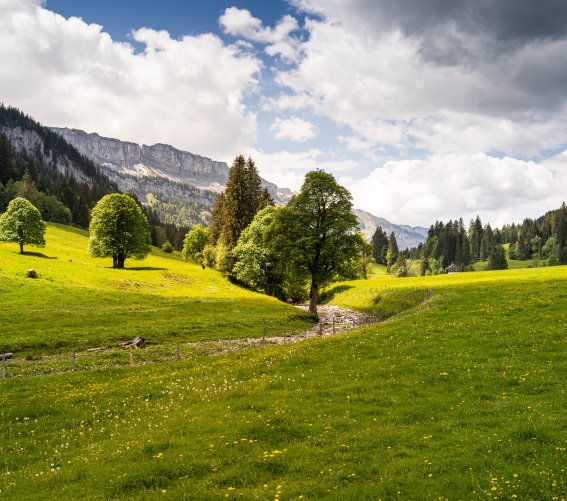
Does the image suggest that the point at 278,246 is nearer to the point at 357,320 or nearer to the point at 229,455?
the point at 357,320

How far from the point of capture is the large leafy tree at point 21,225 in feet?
293

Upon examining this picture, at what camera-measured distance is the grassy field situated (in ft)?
37.4

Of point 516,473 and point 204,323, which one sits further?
point 204,323

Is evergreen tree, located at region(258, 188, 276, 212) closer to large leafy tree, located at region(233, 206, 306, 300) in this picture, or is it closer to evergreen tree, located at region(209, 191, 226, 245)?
evergreen tree, located at region(209, 191, 226, 245)

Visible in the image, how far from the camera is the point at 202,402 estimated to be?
19859mm

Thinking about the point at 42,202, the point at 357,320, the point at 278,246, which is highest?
the point at 42,202

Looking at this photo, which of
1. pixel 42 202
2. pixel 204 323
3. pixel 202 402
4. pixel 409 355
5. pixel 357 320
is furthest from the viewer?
pixel 42 202

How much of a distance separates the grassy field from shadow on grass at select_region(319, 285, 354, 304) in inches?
2661

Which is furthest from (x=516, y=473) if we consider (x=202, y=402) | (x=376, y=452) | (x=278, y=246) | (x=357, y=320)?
(x=357, y=320)

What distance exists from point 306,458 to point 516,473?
19.6 ft

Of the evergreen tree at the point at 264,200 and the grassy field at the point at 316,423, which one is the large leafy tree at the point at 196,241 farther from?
the grassy field at the point at 316,423

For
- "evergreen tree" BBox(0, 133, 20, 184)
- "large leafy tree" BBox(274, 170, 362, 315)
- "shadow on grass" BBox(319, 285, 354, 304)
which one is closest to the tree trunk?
"large leafy tree" BBox(274, 170, 362, 315)

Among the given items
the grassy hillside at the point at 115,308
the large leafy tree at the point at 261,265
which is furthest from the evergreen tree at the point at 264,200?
the grassy hillside at the point at 115,308

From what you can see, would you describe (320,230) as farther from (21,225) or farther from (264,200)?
(21,225)
